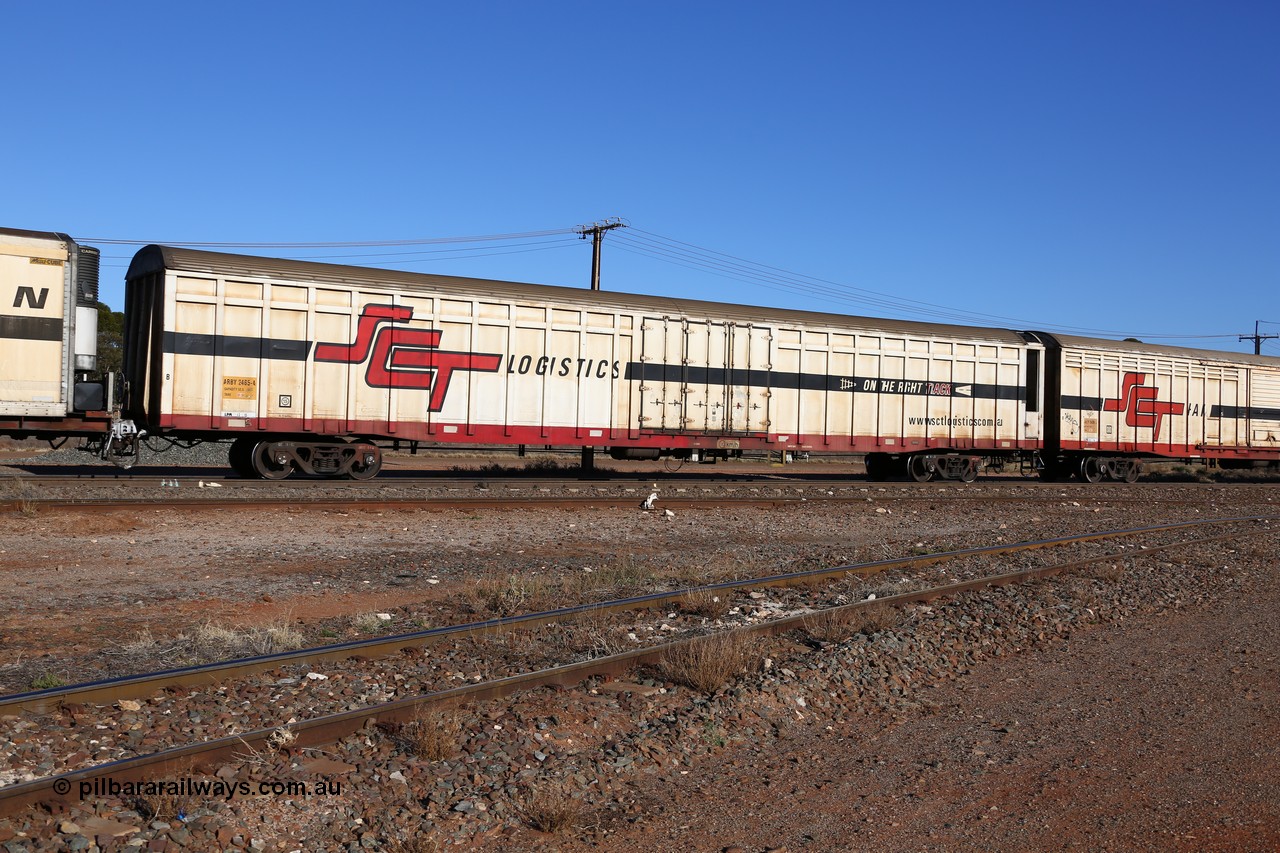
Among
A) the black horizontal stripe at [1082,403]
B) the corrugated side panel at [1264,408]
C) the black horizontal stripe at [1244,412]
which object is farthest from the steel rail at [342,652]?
the corrugated side panel at [1264,408]

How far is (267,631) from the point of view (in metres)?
7.23

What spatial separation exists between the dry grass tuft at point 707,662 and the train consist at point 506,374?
40.3ft

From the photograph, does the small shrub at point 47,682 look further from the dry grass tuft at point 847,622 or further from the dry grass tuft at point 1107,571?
the dry grass tuft at point 1107,571

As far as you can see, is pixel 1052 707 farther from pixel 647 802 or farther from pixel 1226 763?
pixel 647 802

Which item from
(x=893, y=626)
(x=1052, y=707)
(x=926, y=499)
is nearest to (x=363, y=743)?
(x=1052, y=707)

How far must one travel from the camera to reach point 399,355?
59.4 feet

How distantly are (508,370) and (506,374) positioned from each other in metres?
0.09

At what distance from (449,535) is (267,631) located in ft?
20.5

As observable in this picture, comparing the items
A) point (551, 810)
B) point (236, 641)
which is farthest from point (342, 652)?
point (551, 810)

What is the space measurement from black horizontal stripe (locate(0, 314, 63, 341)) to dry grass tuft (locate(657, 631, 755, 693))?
1270 centimetres

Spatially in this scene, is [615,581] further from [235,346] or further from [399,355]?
[235,346]

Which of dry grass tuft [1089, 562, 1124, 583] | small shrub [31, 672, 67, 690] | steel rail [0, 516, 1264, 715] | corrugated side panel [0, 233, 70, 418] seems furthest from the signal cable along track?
corrugated side panel [0, 233, 70, 418]

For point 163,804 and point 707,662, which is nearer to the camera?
point 163,804

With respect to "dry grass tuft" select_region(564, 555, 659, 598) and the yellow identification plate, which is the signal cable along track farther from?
the yellow identification plate
